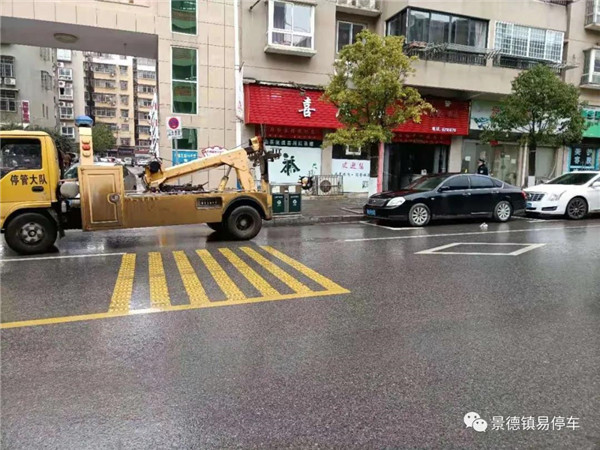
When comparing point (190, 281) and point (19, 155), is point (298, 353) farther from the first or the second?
point (19, 155)

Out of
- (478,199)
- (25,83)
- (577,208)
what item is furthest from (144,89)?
(577,208)

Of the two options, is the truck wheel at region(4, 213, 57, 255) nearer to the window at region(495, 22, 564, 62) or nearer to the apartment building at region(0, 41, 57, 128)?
the window at region(495, 22, 564, 62)

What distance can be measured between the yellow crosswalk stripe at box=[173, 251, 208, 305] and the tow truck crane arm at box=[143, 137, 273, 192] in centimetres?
214

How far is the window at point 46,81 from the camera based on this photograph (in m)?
45.3

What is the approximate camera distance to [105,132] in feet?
208

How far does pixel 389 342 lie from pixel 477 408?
4.00 feet

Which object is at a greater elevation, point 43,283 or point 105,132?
point 105,132

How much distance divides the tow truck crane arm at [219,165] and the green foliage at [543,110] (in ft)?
35.3

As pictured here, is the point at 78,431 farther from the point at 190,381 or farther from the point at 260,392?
the point at 260,392

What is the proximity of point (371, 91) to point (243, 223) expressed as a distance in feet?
21.2

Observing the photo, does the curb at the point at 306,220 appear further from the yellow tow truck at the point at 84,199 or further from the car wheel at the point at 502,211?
the car wheel at the point at 502,211

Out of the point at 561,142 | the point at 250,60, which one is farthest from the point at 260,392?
the point at 561,142

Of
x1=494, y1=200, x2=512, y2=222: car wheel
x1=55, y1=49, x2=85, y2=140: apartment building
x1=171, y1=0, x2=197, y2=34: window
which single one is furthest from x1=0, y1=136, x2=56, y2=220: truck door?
x1=55, y1=49, x2=85, y2=140: apartment building

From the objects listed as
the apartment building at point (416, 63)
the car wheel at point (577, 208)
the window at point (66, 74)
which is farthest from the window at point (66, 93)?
the car wheel at point (577, 208)
